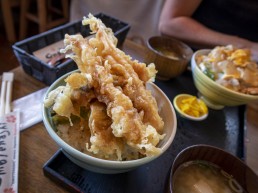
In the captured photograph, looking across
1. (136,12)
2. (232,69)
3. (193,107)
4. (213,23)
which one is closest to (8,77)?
(193,107)

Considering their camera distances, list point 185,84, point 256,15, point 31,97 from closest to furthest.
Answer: point 31,97, point 185,84, point 256,15

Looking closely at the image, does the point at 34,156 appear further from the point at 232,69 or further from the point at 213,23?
the point at 213,23

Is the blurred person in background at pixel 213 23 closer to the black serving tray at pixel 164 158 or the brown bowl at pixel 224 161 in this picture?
the black serving tray at pixel 164 158

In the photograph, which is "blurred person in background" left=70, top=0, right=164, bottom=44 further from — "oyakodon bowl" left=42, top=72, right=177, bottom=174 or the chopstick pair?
"oyakodon bowl" left=42, top=72, right=177, bottom=174

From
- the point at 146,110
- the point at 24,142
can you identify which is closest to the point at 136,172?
the point at 146,110

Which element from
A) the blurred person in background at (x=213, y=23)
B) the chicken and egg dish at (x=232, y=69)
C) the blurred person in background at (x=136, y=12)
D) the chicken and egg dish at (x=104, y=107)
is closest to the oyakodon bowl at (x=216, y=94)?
the chicken and egg dish at (x=232, y=69)

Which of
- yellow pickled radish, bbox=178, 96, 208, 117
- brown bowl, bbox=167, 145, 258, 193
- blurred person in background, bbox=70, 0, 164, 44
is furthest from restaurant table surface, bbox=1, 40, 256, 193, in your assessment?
blurred person in background, bbox=70, 0, 164, 44

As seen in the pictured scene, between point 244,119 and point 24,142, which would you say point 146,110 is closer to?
point 24,142
